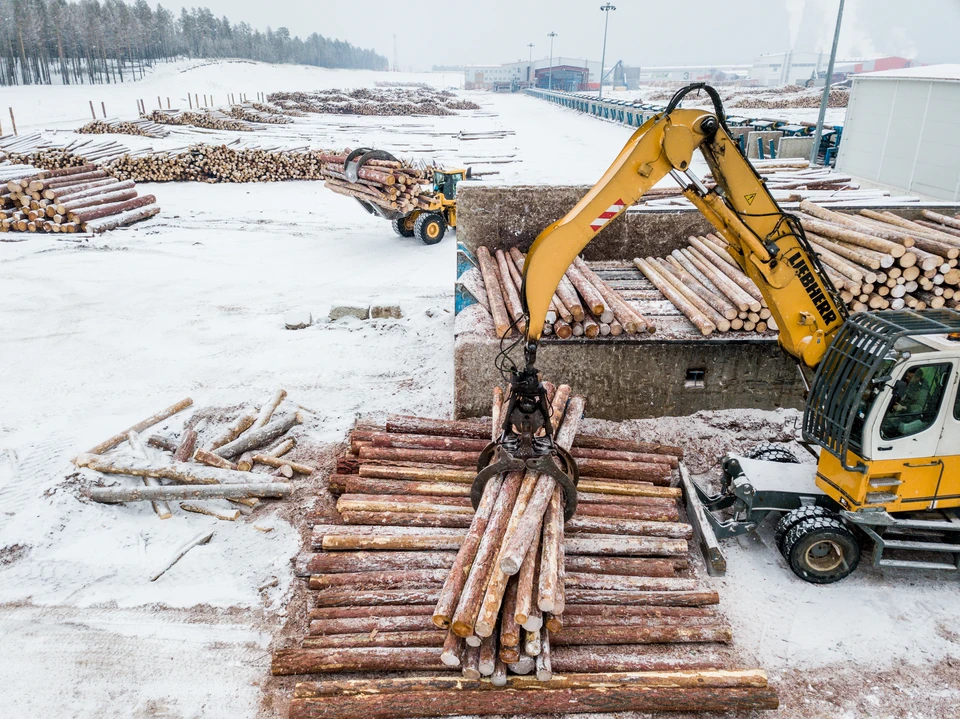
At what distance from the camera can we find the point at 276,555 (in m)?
6.90

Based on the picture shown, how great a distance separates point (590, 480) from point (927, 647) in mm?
3467

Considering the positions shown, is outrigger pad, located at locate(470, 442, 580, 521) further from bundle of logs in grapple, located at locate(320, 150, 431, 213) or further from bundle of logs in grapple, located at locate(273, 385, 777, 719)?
bundle of logs in grapple, located at locate(320, 150, 431, 213)

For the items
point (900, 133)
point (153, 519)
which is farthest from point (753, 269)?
point (900, 133)

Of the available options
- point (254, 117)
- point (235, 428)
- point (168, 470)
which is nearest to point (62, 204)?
point (235, 428)

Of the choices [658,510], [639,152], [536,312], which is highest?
[639,152]

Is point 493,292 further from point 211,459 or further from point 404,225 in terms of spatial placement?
point 404,225

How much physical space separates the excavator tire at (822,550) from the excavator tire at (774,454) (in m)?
1.32

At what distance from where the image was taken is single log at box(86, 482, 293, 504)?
745 cm

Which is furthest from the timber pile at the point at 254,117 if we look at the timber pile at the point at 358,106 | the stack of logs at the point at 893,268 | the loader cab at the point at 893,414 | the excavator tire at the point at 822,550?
the excavator tire at the point at 822,550

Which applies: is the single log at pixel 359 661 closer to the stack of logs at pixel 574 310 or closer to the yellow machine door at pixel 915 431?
the stack of logs at pixel 574 310

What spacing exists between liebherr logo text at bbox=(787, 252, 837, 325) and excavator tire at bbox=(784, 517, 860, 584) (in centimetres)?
213

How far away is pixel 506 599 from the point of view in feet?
17.3

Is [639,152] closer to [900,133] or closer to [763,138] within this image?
[900,133]

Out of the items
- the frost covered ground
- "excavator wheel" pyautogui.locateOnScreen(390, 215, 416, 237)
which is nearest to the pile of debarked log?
the frost covered ground
